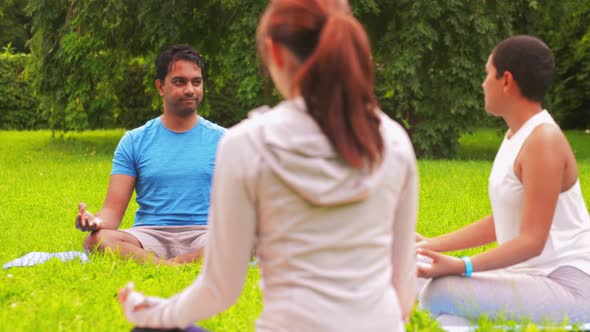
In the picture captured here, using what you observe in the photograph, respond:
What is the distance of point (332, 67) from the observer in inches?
80.6

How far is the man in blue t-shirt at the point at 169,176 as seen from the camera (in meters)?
5.81

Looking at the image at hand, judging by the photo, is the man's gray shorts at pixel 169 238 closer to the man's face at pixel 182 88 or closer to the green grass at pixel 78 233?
the green grass at pixel 78 233

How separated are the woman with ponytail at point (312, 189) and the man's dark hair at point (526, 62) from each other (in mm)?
1497

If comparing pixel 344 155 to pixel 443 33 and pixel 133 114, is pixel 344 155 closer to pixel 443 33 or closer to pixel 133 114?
pixel 443 33

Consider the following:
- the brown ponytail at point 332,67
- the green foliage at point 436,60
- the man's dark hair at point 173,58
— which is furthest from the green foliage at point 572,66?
the brown ponytail at point 332,67

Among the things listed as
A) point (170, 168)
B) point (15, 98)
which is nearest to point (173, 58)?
point (170, 168)

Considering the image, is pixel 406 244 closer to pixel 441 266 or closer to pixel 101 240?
pixel 441 266

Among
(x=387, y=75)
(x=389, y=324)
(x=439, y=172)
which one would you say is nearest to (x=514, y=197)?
(x=389, y=324)

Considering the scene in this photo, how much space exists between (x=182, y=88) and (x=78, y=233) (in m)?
2.84

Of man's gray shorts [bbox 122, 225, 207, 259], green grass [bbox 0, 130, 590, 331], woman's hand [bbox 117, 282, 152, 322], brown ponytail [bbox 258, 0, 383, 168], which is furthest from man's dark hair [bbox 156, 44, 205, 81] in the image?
brown ponytail [bbox 258, 0, 383, 168]

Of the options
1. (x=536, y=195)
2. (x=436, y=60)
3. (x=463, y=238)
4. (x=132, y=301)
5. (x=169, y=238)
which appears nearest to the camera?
(x=132, y=301)

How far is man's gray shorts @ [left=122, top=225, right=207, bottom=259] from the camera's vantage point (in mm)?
5871

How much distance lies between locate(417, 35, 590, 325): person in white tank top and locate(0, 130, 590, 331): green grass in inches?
7.4

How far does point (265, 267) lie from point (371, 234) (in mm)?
293
